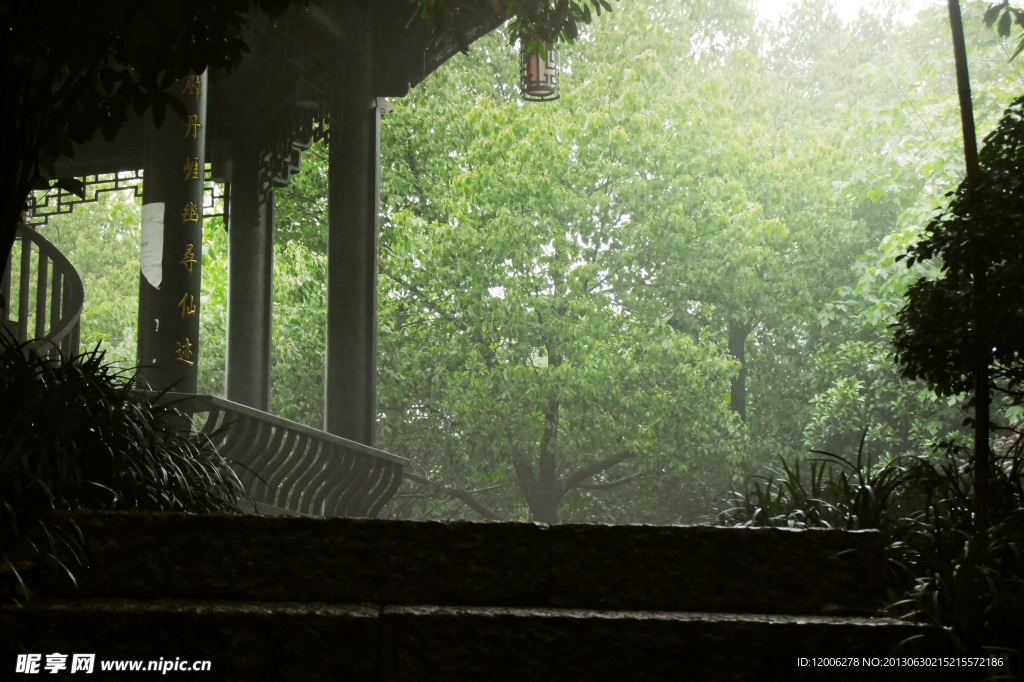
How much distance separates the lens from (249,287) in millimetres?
7902

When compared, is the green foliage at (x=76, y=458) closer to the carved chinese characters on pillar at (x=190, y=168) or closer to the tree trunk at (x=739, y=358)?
the carved chinese characters on pillar at (x=190, y=168)

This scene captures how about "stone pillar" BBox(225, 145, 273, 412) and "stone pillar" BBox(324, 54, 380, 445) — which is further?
"stone pillar" BBox(225, 145, 273, 412)

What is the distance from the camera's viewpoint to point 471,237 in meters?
15.6

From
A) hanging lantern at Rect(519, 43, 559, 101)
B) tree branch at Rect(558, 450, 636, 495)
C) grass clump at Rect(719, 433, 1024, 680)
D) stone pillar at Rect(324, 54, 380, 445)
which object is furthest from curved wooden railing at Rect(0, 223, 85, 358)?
tree branch at Rect(558, 450, 636, 495)

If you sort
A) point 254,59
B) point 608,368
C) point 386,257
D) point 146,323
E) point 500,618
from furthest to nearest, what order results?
point 386,257 → point 608,368 → point 254,59 → point 146,323 → point 500,618

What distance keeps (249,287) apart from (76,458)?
17.0 ft

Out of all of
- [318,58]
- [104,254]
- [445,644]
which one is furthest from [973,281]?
[104,254]

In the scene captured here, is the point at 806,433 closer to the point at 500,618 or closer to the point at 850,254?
the point at 850,254

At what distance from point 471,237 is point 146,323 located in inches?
413

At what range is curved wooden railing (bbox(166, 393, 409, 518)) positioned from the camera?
213 inches

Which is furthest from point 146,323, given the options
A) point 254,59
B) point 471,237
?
point 471,237

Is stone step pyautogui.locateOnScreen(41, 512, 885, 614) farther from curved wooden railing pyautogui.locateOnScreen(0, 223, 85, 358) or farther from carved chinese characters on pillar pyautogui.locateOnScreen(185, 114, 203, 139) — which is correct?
curved wooden railing pyautogui.locateOnScreen(0, 223, 85, 358)

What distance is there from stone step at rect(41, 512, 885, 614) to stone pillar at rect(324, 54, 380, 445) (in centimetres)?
427

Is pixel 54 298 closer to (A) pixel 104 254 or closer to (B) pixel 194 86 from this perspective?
(B) pixel 194 86
